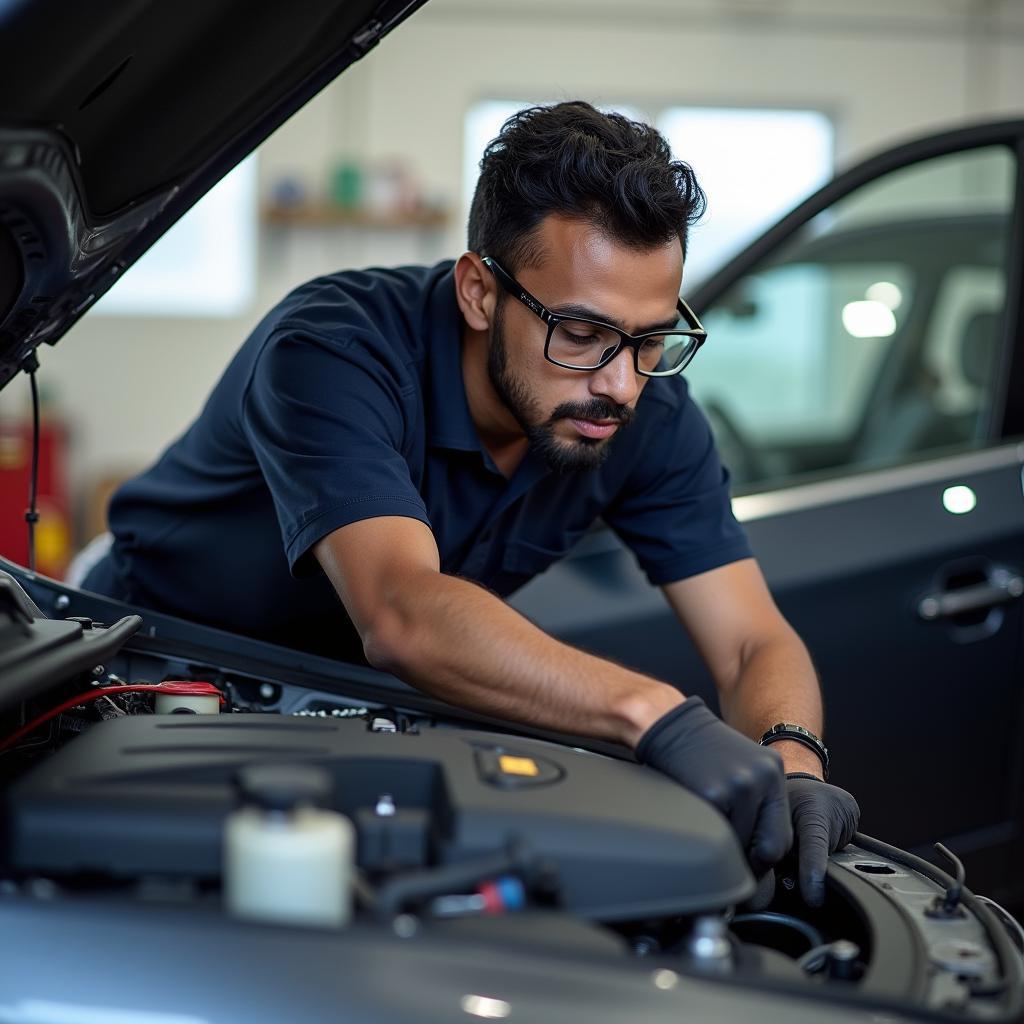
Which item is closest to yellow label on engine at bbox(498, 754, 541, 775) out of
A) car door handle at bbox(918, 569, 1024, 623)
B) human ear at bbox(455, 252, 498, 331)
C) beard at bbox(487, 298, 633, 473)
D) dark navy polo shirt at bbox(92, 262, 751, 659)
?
dark navy polo shirt at bbox(92, 262, 751, 659)

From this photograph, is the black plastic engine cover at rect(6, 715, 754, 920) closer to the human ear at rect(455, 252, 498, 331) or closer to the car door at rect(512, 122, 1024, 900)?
the human ear at rect(455, 252, 498, 331)

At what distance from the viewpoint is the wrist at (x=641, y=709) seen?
1.16 metres

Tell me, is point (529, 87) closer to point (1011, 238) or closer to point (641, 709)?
point (1011, 238)

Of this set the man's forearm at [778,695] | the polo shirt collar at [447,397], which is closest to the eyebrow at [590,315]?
the polo shirt collar at [447,397]

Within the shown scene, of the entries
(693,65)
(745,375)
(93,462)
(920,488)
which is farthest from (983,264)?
(93,462)

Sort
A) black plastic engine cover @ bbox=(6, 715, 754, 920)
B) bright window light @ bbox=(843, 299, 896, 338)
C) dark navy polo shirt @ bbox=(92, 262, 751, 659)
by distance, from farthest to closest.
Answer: bright window light @ bbox=(843, 299, 896, 338)
dark navy polo shirt @ bbox=(92, 262, 751, 659)
black plastic engine cover @ bbox=(6, 715, 754, 920)

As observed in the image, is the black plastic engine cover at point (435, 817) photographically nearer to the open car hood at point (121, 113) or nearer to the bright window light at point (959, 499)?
the open car hood at point (121, 113)

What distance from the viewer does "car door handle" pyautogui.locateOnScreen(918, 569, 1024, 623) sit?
2049mm

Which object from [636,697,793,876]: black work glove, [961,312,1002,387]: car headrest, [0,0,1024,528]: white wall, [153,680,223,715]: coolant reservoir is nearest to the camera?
[636,697,793,876]: black work glove

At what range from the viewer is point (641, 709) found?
3.81 feet

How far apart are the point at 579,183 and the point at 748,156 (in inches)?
225

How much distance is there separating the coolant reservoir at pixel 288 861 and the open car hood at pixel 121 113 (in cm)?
53

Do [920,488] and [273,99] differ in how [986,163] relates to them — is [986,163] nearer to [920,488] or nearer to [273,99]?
[920,488]

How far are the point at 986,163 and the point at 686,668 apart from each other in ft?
3.92
